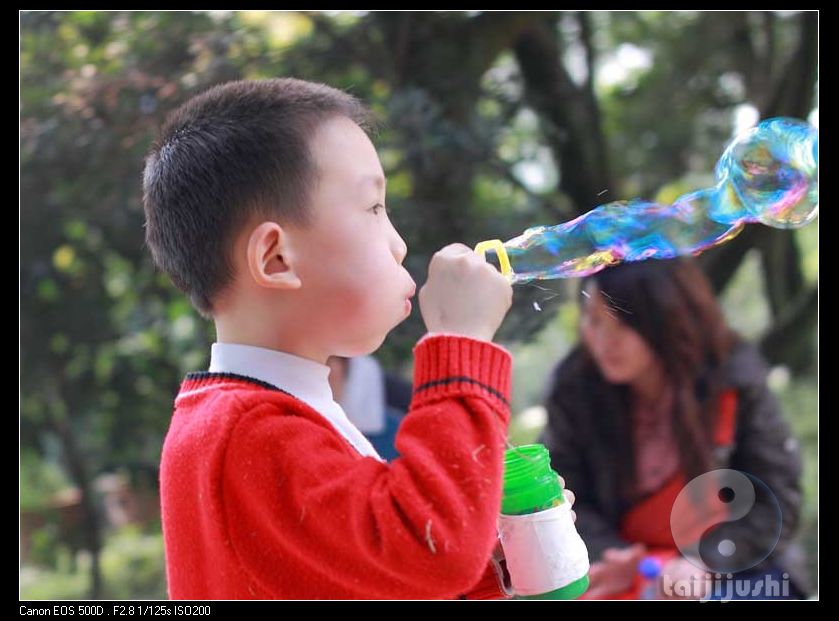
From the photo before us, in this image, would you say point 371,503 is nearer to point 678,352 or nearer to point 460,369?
point 460,369

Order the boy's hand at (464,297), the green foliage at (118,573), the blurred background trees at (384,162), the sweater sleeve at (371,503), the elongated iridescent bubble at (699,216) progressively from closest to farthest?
the sweater sleeve at (371,503) < the boy's hand at (464,297) < the elongated iridescent bubble at (699,216) < the blurred background trees at (384,162) < the green foliage at (118,573)

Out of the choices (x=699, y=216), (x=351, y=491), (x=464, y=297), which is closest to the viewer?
(x=351, y=491)

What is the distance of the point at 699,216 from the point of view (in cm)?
157

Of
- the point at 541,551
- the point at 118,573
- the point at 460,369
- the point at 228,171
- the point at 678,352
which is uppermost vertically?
the point at 678,352

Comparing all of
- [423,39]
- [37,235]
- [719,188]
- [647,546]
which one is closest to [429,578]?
[719,188]

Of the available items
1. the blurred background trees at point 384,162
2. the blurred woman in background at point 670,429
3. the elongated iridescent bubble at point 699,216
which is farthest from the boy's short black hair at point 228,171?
the blurred woman in background at point 670,429

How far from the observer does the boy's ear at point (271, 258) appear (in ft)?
3.68

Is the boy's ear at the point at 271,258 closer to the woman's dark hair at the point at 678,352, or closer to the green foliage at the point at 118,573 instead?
the woman's dark hair at the point at 678,352

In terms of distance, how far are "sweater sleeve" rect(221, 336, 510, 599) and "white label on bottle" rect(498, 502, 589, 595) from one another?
0.13 m

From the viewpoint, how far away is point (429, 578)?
3.32 ft

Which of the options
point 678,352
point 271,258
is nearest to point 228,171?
point 271,258

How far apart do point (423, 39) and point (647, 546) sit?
70.5 inches

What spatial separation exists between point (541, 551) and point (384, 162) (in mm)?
1980

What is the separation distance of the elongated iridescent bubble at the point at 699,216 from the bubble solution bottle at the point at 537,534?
304 millimetres
